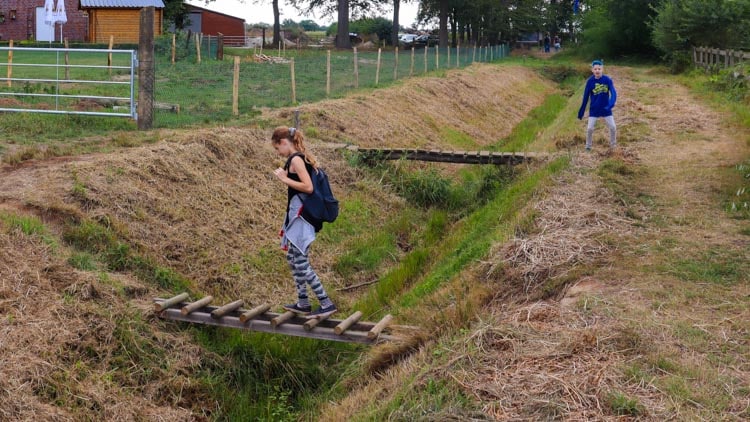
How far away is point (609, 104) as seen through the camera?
14008 mm

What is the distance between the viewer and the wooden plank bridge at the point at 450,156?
47.6 ft

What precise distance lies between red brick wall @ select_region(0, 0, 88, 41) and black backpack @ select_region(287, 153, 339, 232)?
149 ft

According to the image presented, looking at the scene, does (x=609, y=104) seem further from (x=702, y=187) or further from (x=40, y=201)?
(x=40, y=201)

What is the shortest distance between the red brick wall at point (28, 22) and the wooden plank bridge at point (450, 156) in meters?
38.4

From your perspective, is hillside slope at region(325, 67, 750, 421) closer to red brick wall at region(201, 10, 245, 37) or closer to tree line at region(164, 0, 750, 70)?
tree line at region(164, 0, 750, 70)

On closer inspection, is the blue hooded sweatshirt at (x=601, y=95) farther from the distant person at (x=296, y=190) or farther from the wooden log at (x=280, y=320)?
the wooden log at (x=280, y=320)

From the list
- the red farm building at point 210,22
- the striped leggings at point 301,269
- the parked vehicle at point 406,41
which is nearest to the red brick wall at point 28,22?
the red farm building at point 210,22

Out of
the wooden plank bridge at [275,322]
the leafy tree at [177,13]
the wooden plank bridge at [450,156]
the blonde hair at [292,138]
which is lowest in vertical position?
the wooden plank bridge at [275,322]

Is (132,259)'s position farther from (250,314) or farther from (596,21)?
(596,21)

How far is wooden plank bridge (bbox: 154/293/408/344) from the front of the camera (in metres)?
7.60

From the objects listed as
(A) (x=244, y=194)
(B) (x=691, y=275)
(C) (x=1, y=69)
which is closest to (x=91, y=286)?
(A) (x=244, y=194)

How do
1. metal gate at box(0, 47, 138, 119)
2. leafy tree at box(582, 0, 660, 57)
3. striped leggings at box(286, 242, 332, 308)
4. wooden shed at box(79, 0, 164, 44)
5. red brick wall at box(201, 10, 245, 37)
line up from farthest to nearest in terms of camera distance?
1. red brick wall at box(201, 10, 245, 37)
2. leafy tree at box(582, 0, 660, 57)
3. wooden shed at box(79, 0, 164, 44)
4. metal gate at box(0, 47, 138, 119)
5. striped leggings at box(286, 242, 332, 308)

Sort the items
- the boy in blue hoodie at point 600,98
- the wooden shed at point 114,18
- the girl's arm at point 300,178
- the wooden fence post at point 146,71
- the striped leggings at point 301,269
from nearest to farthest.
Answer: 1. the girl's arm at point 300,178
2. the striped leggings at point 301,269
3. the boy in blue hoodie at point 600,98
4. the wooden fence post at point 146,71
5. the wooden shed at point 114,18

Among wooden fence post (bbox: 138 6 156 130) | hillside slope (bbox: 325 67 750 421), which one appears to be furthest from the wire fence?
hillside slope (bbox: 325 67 750 421)
